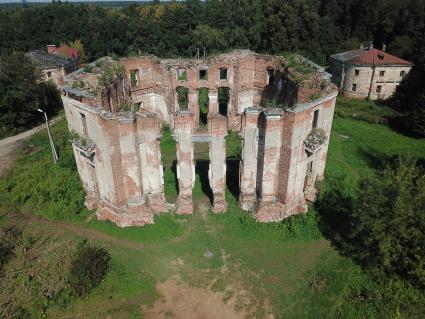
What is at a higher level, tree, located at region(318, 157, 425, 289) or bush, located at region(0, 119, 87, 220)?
tree, located at region(318, 157, 425, 289)

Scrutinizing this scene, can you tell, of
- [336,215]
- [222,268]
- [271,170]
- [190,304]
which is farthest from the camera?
[336,215]

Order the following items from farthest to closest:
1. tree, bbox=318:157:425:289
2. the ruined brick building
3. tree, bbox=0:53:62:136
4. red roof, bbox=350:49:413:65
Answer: red roof, bbox=350:49:413:65 < tree, bbox=0:53:62:136 < the ruined brick building < tree, bbox=318:157:425:289

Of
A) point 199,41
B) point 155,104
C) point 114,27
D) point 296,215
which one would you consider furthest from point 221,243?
point 114,27

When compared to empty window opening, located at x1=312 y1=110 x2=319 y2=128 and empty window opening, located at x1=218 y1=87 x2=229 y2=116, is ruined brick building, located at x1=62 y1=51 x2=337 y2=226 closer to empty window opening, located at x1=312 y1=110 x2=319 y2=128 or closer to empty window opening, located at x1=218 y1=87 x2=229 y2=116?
empty window opening, located at x1=312 y1=110 x2=319 y2=128

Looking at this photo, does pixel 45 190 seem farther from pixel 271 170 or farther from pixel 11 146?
pixel 271 170

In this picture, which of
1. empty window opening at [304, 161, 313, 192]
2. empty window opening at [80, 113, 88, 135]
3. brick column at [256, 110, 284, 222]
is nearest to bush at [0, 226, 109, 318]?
empty window opening at [80, 113, 88, 135]

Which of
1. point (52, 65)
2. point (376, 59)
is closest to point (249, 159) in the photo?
point (376, 59)

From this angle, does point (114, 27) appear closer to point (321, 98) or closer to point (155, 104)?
point (155, 104)
